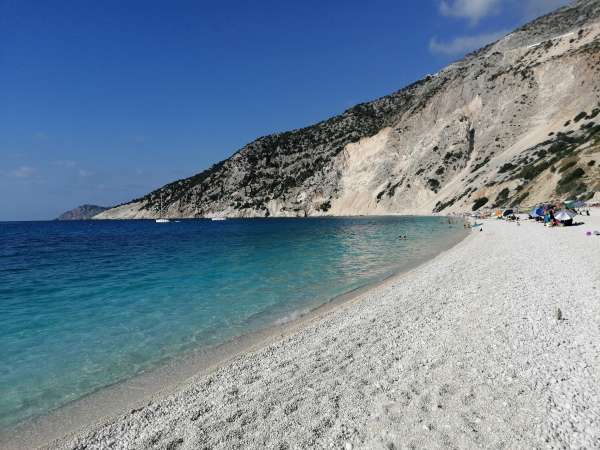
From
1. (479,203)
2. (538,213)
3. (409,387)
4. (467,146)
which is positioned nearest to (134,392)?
(409,387)

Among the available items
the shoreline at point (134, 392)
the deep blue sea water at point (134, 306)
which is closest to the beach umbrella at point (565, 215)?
the deep blue sea water at point (134, 306)

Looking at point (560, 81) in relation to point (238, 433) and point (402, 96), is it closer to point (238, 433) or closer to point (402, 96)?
point (402, 96)

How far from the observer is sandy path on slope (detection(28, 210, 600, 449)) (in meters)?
4.81

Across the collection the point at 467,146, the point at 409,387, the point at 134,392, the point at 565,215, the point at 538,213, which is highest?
the point at 467,146

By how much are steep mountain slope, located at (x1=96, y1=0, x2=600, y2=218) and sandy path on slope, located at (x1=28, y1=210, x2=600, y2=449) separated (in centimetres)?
4243

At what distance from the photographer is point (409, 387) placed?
5.95 m

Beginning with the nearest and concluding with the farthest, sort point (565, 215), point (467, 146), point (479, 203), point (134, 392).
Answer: point (134, 392) → point (565, 215) → point (479, 203) → point (467, 146)

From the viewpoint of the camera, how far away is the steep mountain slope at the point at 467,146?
6022 cm

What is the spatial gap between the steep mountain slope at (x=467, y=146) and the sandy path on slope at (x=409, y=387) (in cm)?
4243

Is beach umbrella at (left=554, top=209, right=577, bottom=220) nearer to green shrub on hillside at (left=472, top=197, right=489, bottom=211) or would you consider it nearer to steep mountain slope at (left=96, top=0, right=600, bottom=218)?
steep mountain slope at (left=96, top=0, right=600, bottom=218)

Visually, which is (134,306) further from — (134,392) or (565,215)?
(565,215)

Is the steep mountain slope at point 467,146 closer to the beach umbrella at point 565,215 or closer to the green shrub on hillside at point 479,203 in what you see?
the green shrub on hillside at point 479,203

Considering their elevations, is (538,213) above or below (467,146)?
below

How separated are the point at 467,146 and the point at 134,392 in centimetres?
8641
